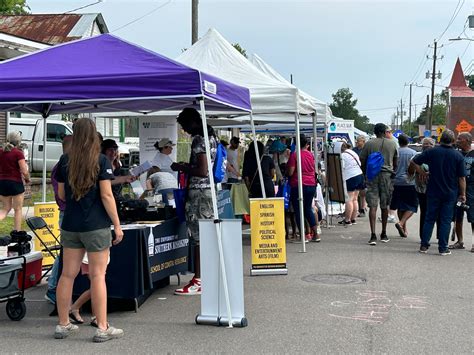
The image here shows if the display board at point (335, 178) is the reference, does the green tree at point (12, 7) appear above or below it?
above

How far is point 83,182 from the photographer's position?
18.1 ft

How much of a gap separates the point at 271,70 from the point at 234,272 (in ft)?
26.3

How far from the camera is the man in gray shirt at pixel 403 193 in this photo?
12.5m

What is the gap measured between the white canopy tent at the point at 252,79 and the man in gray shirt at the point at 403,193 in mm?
2023

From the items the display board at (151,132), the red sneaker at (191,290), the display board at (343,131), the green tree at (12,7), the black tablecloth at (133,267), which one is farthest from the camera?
the green tree at (12,7)

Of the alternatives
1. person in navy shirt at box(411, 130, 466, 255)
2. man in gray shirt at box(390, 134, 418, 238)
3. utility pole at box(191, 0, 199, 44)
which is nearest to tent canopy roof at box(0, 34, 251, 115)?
person in navy shirt at box(411, 130, 466, 255)

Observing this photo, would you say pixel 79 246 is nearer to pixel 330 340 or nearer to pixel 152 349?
pixel 152 349

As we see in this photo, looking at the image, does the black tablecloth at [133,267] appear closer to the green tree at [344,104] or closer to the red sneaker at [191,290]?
the red sneaker at [191,290]

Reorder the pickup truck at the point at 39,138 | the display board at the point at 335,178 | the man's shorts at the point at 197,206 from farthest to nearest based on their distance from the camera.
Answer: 1. the pickup truck at the point at 39,138
2. the display board at the point at 335,178
3. the man's shorts at the point at 197,206

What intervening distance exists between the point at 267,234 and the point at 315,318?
2.54 m

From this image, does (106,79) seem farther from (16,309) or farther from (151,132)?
(151,132)

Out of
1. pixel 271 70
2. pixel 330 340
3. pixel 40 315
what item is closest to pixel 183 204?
pixel 40 315

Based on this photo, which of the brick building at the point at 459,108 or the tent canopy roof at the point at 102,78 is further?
the brick building at the point at 459,108

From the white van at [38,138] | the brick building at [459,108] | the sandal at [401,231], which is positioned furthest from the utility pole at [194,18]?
the brick building at [459,108]
